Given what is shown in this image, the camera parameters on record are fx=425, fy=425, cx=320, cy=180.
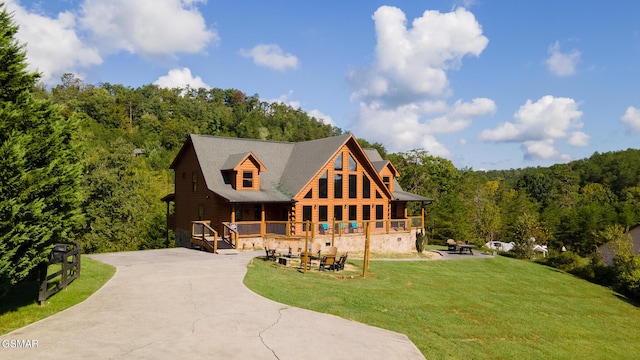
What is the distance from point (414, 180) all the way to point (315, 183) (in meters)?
35.8

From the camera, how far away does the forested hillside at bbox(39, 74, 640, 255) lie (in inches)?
1658

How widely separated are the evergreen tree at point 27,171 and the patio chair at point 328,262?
1134 cm

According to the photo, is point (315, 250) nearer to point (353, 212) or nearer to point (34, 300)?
point (353, 212)

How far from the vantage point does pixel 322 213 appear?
32.9 m

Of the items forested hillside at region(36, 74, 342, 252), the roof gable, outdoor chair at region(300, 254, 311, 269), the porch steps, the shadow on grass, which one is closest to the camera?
the shadow on grass

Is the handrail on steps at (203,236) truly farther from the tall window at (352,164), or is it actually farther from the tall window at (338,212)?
the tall window at (352,164)

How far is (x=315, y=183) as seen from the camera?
106 ft

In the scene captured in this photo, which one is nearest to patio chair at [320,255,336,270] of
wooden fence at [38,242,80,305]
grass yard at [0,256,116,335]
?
grass yard at [0,256,116,335]

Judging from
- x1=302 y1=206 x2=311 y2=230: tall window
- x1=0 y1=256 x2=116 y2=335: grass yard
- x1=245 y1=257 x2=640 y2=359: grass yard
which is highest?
x1=302 y1=206 x2=311 y2=230: tall window

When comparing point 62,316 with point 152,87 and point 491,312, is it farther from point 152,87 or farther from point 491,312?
point 152,87

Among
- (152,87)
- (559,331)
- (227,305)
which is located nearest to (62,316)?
(227,305)

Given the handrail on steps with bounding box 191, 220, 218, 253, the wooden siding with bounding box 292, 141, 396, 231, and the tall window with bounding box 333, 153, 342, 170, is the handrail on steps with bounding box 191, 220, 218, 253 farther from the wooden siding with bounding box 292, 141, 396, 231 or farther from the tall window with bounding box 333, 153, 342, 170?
the tall window with bounding box 333, 153, 342, 170

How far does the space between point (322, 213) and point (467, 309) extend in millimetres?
17670

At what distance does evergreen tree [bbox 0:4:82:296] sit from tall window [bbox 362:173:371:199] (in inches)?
990
